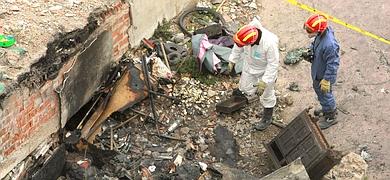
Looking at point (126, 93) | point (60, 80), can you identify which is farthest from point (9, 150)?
point (126, 93)

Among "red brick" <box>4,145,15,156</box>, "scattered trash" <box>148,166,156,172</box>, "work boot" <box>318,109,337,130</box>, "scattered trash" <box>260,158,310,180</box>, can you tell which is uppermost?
"red brick" <box>4,145,15,156</box>

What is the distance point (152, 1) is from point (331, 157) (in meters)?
3.87

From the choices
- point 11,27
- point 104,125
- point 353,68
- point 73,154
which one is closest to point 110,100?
point 104,125

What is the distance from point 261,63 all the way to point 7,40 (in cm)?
320

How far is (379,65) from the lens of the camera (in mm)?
9250

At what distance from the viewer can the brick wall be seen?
22.0ft

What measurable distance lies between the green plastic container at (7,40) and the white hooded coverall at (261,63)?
9.53 feet

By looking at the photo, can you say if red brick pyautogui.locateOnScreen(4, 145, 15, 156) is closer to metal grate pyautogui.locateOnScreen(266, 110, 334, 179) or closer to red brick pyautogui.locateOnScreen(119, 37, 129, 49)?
red brick pyautogui.locateOnScreen(119, 37, 129, 49)

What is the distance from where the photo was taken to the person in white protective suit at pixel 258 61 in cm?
758

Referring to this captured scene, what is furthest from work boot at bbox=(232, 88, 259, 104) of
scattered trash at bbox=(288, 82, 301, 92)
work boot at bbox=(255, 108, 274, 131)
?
scattered trash at bbox=(288, 82, 301, 92)

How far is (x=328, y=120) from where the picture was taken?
8.32 m

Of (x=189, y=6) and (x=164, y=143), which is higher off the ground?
(x=189, y=6)

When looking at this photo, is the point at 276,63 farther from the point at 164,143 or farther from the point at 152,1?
the point at 152,1

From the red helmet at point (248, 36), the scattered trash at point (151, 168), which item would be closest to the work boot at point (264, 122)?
the red helmet at point (248, 36)
